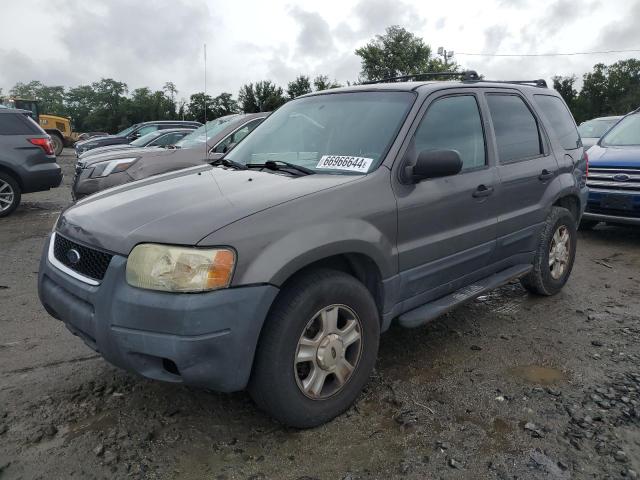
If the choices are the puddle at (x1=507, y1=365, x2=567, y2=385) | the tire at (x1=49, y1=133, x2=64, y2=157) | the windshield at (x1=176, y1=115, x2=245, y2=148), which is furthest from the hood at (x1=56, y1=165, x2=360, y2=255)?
the tire at (x1=49, y1=133, x2=64, y2=157)

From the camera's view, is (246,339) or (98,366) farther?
(98,366)

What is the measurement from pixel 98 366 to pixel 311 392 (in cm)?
154

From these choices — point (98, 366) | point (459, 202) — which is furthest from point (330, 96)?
point (98, 366)

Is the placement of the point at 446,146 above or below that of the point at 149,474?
above

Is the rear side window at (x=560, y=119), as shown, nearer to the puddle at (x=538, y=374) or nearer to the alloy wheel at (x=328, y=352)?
the puddle at (x=538, y=374)

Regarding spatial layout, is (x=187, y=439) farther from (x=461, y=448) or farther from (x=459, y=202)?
(x=459, y=202)

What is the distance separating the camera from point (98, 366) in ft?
10.9

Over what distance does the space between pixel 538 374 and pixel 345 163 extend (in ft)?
5.78

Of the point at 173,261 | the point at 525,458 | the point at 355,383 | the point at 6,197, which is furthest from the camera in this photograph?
the point at 6,197

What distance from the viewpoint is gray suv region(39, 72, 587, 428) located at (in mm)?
2260

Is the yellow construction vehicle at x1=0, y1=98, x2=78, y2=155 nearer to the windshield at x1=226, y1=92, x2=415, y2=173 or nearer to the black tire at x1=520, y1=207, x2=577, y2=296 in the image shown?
the windshield at x1=226, y1=92, x2=415, y2=173

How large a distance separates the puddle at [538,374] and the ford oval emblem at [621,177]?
4.16 meters

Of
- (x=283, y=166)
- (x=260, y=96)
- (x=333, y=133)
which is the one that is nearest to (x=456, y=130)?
(x=333, y=133)

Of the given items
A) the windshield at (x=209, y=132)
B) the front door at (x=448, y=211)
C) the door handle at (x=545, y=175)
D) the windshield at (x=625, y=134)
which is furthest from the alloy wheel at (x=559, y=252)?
the windshield at (x=209, y=132)
